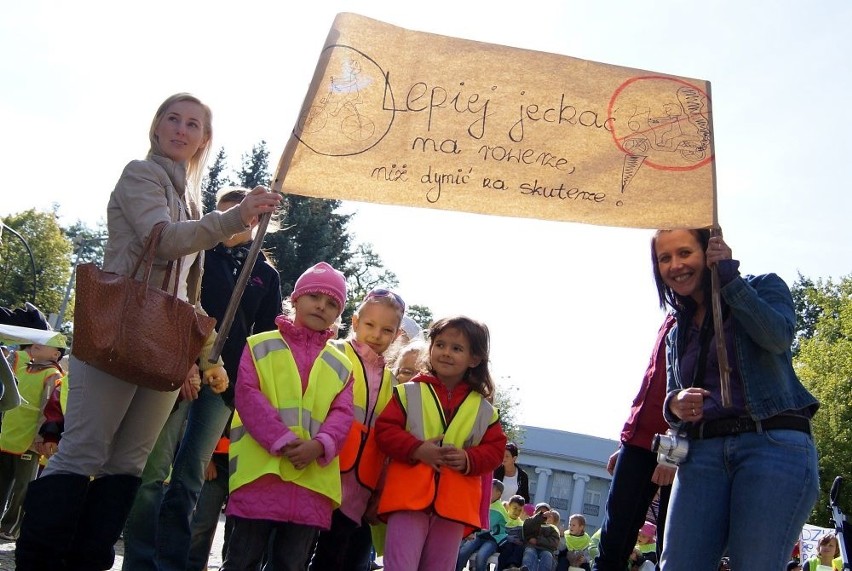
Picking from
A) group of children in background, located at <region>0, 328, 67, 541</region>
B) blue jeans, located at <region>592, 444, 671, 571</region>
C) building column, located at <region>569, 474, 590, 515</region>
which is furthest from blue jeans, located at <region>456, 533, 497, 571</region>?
building column, located at <region>569, 474, 590, 515</region>

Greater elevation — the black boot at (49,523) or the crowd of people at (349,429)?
the crowd of people at (349,429)

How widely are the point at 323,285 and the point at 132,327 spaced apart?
1339mm

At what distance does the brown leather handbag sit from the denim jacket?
2.32 meters

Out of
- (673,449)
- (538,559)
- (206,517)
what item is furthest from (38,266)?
(673,449)

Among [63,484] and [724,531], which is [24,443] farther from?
[724,531]

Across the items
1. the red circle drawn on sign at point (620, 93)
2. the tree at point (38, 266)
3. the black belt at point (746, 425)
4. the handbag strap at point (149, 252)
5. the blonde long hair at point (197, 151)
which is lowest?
the black belt at point (746, 425)

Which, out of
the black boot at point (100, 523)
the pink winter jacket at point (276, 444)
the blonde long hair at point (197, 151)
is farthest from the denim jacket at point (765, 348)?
the black boot at point (100, 523)

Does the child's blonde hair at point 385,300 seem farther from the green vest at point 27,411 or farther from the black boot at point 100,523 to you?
the green vest at point 27,411

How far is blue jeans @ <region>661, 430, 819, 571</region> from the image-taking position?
372 centimetres

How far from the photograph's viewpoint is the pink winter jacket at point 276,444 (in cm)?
444

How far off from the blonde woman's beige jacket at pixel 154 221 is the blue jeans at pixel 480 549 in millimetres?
9197

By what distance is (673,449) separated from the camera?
4055 mm

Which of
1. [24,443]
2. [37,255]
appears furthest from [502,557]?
[37,255]


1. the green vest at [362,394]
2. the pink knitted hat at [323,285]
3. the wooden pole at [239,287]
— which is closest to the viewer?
the wooden pole at [239,287]
